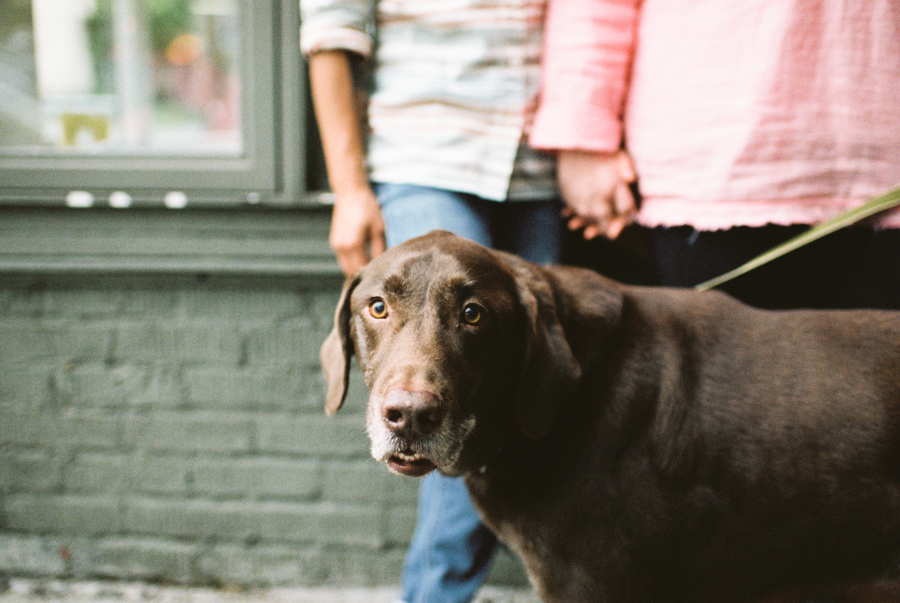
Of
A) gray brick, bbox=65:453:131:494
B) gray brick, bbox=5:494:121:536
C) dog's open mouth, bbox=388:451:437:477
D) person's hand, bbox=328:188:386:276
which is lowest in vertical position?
gray brick, bbox=5:494:121:536

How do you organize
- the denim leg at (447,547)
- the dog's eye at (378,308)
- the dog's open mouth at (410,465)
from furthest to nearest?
the denim leg at (447,547) → the dog's eye at (378,308) → the dog's open mouth at (410,465)

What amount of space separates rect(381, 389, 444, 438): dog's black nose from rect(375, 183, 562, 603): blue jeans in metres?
0.57

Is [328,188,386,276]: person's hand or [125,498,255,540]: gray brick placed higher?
[328,188,386,276]: person's hand

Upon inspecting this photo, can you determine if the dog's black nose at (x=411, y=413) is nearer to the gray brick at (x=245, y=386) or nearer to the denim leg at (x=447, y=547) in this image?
the denim leg at (x=447, y=547)

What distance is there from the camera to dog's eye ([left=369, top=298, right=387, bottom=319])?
1.64 metres

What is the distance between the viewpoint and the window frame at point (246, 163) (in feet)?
8.36

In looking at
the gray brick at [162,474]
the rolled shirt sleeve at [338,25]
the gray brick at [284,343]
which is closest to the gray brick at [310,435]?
the gray brick at [284,343]

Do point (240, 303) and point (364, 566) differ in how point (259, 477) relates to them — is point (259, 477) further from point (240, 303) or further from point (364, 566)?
point (240, 303)

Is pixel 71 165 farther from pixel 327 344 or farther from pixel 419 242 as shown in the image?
pixel 419 242

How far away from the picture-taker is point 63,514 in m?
2.83

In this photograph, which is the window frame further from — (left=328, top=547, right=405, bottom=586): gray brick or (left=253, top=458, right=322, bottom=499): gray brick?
(left=328, top=547, right=405, bottom=586): gray brick

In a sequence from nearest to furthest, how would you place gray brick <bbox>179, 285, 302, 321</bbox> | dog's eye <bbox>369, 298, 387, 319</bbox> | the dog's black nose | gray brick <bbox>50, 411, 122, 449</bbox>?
the dog's black nose, dog's eye <bbox>369, 298, 387, 319</bbox>, gray brick <bbox>179, 285, 302, 321</bbox>, gray brick <bbox>50, 411, 122, 449</bbox>

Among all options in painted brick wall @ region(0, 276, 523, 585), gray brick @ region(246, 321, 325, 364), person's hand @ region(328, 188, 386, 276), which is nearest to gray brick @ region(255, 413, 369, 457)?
painted brick wall @ region(0, 276, 523, 585)

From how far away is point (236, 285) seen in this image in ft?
8.74
